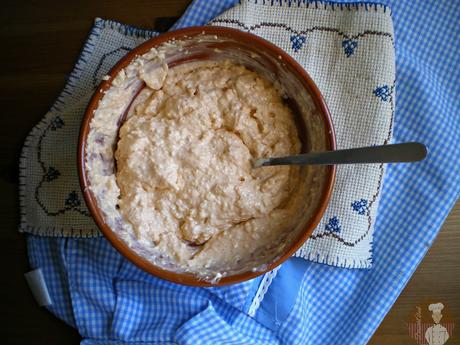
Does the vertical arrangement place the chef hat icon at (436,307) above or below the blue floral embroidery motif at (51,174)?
below

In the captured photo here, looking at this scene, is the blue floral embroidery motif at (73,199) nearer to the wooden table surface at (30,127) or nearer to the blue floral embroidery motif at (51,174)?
the blue floral embroidery motif at (51,174)

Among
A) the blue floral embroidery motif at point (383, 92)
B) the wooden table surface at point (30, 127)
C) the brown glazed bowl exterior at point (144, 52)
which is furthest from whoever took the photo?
the wooden table surface at point (30, 127)

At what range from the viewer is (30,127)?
4.54ft

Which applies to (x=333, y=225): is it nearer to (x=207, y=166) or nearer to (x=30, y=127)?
(x=207, y=166)

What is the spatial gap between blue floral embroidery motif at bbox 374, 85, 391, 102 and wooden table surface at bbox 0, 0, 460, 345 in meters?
0.41

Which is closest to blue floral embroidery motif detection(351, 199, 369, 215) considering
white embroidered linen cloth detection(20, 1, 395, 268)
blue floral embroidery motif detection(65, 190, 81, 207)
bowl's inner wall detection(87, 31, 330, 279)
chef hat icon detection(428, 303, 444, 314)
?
white embroidered linen cloth detection(20, 1, 395, 268)

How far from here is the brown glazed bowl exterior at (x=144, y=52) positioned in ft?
3.55

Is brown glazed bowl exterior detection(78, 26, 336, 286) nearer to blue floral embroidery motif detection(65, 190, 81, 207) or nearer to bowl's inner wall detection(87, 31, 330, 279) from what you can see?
bowl's inner wall detection(87, 31, 330, 279)

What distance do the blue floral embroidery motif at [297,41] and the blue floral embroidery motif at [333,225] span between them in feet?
1.60

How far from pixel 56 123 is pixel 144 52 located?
0.39 m

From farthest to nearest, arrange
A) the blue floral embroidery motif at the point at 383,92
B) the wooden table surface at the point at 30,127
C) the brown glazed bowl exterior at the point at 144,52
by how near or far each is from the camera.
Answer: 1. the wooden table surface at the point at 30,127
2. the blue floral embroidery motif at the point at 383,92
3. the brown glazed bowl exterior at the point at 144,52

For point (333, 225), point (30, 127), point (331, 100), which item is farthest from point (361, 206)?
point (30, 127)

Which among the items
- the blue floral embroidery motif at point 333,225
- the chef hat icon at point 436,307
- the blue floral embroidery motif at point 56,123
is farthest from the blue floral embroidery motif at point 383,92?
the blue floral embroidery motif at point 56,123

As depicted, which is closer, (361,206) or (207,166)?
(207,166)
